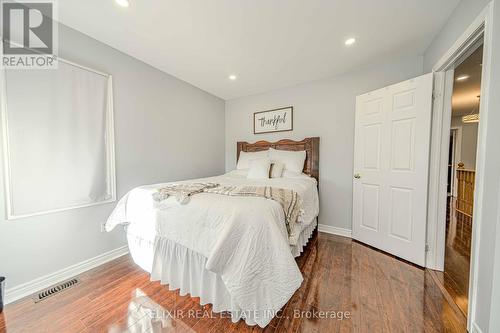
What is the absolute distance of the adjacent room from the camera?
1210 millimetres

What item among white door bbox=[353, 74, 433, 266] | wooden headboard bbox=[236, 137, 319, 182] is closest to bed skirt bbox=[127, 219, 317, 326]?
white door bbox=[353, 74, 433, 266]

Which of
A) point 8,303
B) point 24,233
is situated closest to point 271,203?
point 24,233

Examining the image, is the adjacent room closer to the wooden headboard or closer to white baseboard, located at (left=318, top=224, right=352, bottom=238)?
white baseboard, located at (left=318, top=224, right=352, bottom=238)

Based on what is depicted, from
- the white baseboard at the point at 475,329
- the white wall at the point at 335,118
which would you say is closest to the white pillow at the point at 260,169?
the white wall at the point at 335,118

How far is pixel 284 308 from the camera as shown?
1.40 meters

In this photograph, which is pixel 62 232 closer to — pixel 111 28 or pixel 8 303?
pixel 8 303

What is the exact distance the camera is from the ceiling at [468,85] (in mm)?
2466

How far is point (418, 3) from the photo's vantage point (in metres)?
1.52

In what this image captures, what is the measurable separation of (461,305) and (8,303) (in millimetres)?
3606

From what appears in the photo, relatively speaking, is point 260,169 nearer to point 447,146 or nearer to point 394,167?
point 394,167

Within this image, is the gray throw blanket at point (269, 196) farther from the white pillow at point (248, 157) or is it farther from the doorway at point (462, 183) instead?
the white pillow at point (248, 157)

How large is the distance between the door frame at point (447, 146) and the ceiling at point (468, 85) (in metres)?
0.37

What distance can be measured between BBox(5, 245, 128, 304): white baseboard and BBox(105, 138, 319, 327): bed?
414 mm

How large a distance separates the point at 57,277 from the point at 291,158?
10.00 feet
